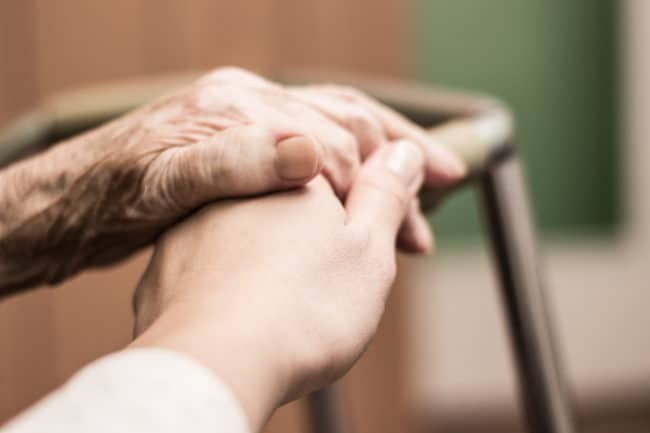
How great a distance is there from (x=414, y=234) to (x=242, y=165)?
0.14 metres

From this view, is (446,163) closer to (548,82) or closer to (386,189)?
(386,189)

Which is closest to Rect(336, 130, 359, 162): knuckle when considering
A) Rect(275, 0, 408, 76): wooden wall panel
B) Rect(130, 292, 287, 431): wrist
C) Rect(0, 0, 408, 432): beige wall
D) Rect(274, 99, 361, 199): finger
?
Rect(274, 99, 361, 199): finger

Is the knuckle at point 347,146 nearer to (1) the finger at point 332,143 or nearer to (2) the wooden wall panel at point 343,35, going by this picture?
(1) the finger at point 332,143

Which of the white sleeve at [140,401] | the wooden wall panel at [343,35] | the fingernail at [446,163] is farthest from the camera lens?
the wooden wall panel at [343,35]

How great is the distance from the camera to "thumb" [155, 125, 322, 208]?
16.2 inches

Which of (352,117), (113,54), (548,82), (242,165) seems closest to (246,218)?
(242,165)

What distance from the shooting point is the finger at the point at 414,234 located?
1.71 feet

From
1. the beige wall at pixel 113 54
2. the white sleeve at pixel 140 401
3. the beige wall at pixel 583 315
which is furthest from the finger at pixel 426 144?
the beige wall at pixel 583 315

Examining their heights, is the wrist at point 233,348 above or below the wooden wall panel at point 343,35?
above

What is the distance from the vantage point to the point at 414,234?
52 cm

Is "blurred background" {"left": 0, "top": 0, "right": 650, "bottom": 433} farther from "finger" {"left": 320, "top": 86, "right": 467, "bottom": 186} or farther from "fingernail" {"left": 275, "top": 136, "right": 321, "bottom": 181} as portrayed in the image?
"fingernail" {"left": 275, "top": 136, "right": 321, "bottom": 181}

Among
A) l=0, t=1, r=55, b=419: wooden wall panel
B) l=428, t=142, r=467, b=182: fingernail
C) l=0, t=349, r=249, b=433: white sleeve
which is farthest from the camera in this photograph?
l=0, t=1, r=55, b=419: wooden wall panel

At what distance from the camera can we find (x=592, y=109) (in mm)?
2293

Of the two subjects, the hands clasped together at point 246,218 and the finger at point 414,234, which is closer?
the hands clasped together at point 246,218
